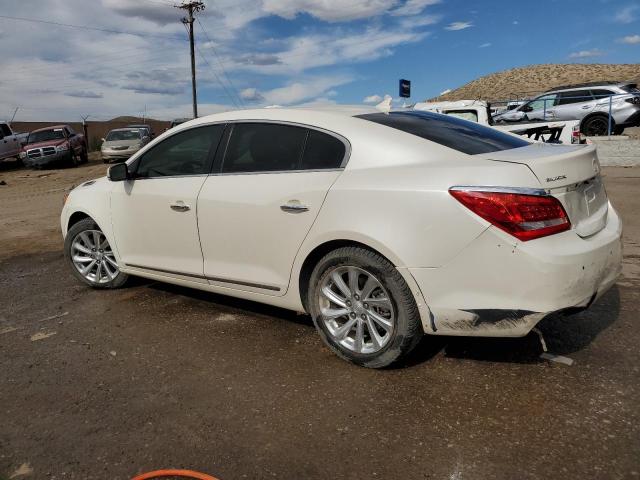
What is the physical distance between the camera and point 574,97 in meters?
18.0

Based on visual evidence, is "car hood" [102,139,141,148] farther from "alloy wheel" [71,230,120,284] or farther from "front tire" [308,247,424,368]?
"front tire" [308,247,424,368]

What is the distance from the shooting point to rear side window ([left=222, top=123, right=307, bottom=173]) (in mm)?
3719

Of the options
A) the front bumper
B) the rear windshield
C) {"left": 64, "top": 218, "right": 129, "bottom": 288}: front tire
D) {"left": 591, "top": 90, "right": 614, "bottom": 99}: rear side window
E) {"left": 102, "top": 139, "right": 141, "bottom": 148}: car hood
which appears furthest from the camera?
{"left": 102, "top": 139, "right": 141, "bottom": 148}: car hood

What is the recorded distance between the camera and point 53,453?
2711 millimetres

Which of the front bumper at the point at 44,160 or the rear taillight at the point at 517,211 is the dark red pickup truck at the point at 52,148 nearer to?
the front bumper at the point at 44,160

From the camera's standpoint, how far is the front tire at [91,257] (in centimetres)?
521

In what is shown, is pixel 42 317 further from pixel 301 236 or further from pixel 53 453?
pixel 301 236

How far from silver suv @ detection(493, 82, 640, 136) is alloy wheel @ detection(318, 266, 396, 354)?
16.4 metres

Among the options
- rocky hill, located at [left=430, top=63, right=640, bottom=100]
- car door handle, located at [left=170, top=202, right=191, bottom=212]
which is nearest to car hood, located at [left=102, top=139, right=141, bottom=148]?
car door handle, located at [left=170, top=202, right=191, bottom=212]

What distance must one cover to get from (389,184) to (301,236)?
689 mm

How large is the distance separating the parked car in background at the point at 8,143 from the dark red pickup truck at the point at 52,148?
1.02 metres

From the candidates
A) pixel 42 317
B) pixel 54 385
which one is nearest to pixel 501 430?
pixel 54 385

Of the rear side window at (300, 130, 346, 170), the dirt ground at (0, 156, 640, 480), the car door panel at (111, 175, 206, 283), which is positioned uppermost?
the rear side window at (300, 130, 346, 170)

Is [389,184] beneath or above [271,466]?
above
